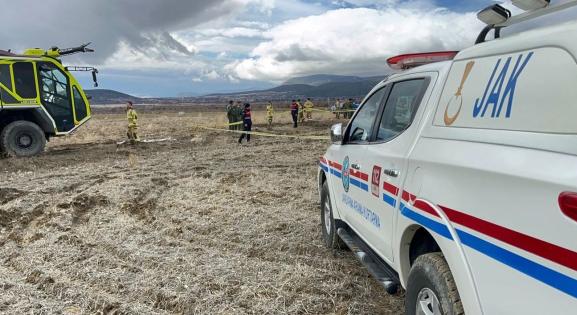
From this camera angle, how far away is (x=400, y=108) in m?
3.60

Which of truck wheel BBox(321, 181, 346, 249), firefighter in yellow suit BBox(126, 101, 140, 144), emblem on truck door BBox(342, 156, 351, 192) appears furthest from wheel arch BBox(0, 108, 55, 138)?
emblem on truck door BBox(342, 156, 351, 192)

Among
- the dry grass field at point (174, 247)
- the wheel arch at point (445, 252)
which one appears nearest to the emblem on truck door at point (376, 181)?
the wheel arch at point (445, 252)

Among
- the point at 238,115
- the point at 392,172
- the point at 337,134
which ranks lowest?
the point at 238,115

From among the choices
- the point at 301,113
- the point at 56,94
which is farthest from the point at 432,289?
the point at 301,113

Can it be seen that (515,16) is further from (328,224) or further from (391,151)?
(328,224)

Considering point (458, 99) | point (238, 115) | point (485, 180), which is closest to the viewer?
point (485, 180)

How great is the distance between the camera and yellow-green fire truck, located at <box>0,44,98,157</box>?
13.7 meters

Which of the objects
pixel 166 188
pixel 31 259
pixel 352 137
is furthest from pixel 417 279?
pixel 166 188

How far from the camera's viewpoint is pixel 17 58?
13.7m

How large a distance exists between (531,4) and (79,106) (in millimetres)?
15387

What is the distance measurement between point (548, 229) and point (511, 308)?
15.7 inches

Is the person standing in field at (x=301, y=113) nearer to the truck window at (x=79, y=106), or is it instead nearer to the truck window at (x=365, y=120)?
the truck window at (x=79, y=106)

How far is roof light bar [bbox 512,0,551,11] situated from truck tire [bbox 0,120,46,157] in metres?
14.5

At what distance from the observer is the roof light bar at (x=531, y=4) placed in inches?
98.5
